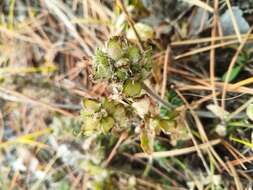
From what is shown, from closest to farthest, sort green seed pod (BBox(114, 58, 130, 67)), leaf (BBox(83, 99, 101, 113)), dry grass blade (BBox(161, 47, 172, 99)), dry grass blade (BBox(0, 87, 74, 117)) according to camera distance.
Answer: green seed pod (BBox(114, 58, 130, 67)) < leaf (BBox(83, 99, 101, 113)) < dry grass blade (BBox(161, 47, 172, 99)) < dry grass blade (BBox(0, 87, 74, 117))

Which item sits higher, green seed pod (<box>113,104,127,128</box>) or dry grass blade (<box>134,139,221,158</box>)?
green seed pod (<box>113,104,127,128</box>)

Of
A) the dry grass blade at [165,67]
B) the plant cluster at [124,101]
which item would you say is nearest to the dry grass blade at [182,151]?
the plant cluster at [124,101]

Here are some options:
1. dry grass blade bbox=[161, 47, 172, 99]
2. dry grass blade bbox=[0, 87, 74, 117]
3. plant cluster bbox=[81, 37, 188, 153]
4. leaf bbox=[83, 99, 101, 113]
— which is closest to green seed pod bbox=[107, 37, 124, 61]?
plant cluster bbox=[81, 37, 188, 153]

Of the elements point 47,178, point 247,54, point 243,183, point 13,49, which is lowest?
point 243,183

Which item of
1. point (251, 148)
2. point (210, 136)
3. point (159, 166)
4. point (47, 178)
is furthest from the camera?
point (47, 178)

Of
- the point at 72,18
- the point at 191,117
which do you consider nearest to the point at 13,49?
the point at 72,18

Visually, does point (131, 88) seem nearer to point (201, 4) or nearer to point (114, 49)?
point (114, 49)

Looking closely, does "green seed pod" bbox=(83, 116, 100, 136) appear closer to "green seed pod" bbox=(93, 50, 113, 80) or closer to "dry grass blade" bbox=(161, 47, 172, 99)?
"green seed pod" bbox=(93, 50, 113, 80)

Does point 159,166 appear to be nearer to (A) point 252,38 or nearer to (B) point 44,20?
(A) point 252,38

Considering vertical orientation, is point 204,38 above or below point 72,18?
below

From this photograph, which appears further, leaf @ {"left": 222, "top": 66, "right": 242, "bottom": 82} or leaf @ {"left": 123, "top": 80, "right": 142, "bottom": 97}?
leaf @ {"left": 222, "top": 66, "right": 242, "bottom": 82}
